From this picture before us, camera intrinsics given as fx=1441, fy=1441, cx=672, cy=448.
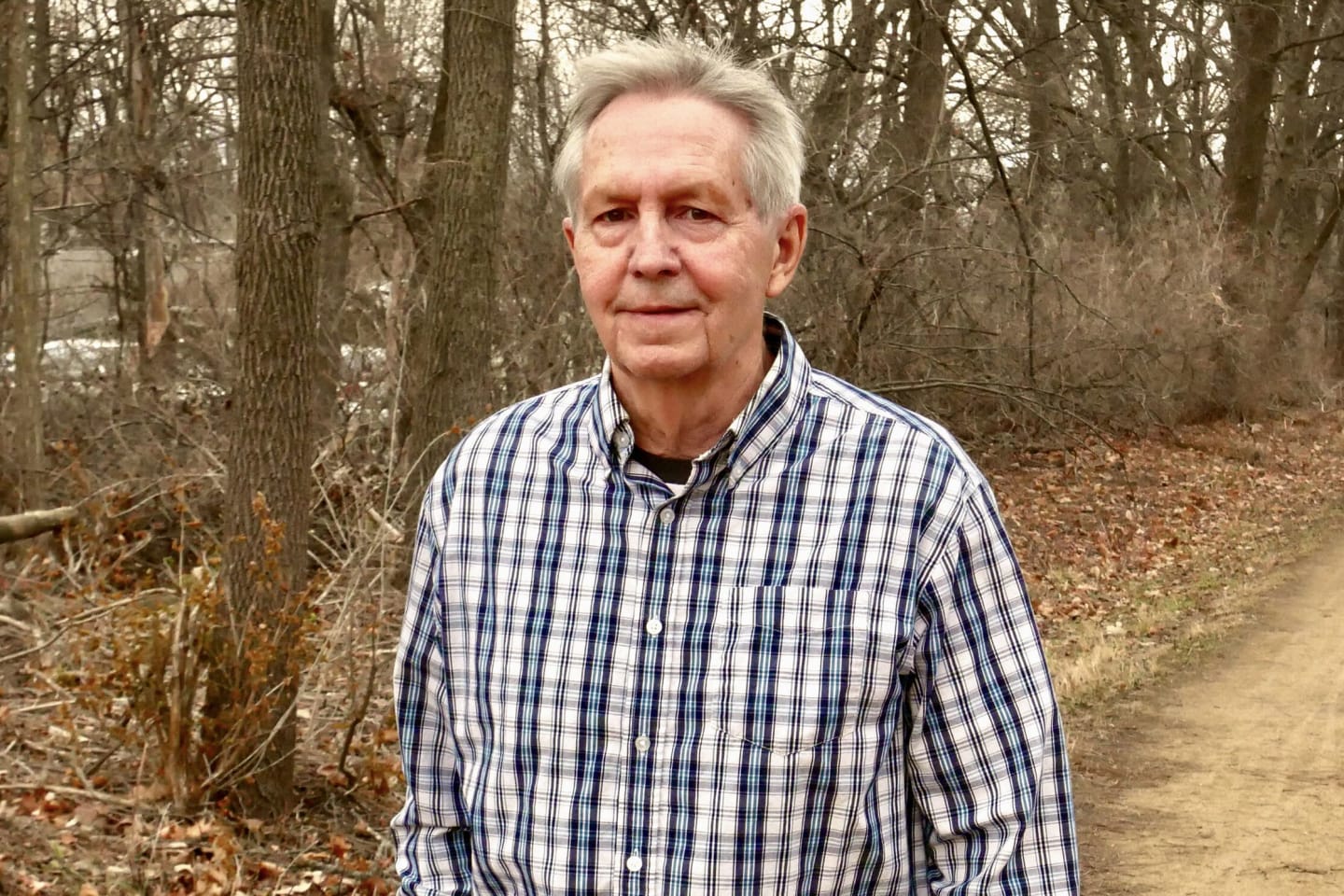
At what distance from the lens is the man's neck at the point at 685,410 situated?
2051mm

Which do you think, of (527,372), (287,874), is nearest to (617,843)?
(287,874)

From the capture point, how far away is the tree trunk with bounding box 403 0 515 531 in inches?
328

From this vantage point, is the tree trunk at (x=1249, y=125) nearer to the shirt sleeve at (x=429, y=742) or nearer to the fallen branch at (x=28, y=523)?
the fallen branch at (x=28, y=523)

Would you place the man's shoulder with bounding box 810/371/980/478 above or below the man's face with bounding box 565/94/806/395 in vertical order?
below

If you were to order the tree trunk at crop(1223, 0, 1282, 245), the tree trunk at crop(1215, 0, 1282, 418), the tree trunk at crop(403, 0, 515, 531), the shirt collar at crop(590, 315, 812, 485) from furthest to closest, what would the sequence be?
1. the tree trunk at crop(1223, 0, 1282, 245)
2. the tree trunk at crop(1215, 0, 1282, 418)
3. the tree trunk at crop(403, 0, 515, 531)
4. the shirt collar at crop(590, 315, 812, 485)

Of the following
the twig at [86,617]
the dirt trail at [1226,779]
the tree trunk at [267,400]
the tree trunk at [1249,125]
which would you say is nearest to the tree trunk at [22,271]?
the twig at [86,617]

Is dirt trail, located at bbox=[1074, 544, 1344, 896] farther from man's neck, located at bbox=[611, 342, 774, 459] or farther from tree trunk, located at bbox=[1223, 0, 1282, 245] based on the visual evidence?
tree trunk, located at bbox=[1223, 0, 1282, 245]

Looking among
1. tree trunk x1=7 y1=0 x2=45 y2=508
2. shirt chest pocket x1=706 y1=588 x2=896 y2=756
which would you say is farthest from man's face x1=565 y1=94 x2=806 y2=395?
tree trunk x1=7 y1=0 x2=45 y2=508

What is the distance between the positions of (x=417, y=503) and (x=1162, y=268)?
13.1 m

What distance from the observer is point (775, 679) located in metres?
1.89

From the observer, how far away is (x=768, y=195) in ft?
6.72

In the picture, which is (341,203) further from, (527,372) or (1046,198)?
(1046,198)

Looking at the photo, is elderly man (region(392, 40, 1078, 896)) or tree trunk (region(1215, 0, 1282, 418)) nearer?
elderly man (region(392, 40, 1078, 896))

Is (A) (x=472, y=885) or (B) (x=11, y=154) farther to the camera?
(B) (x=11, y=154)
